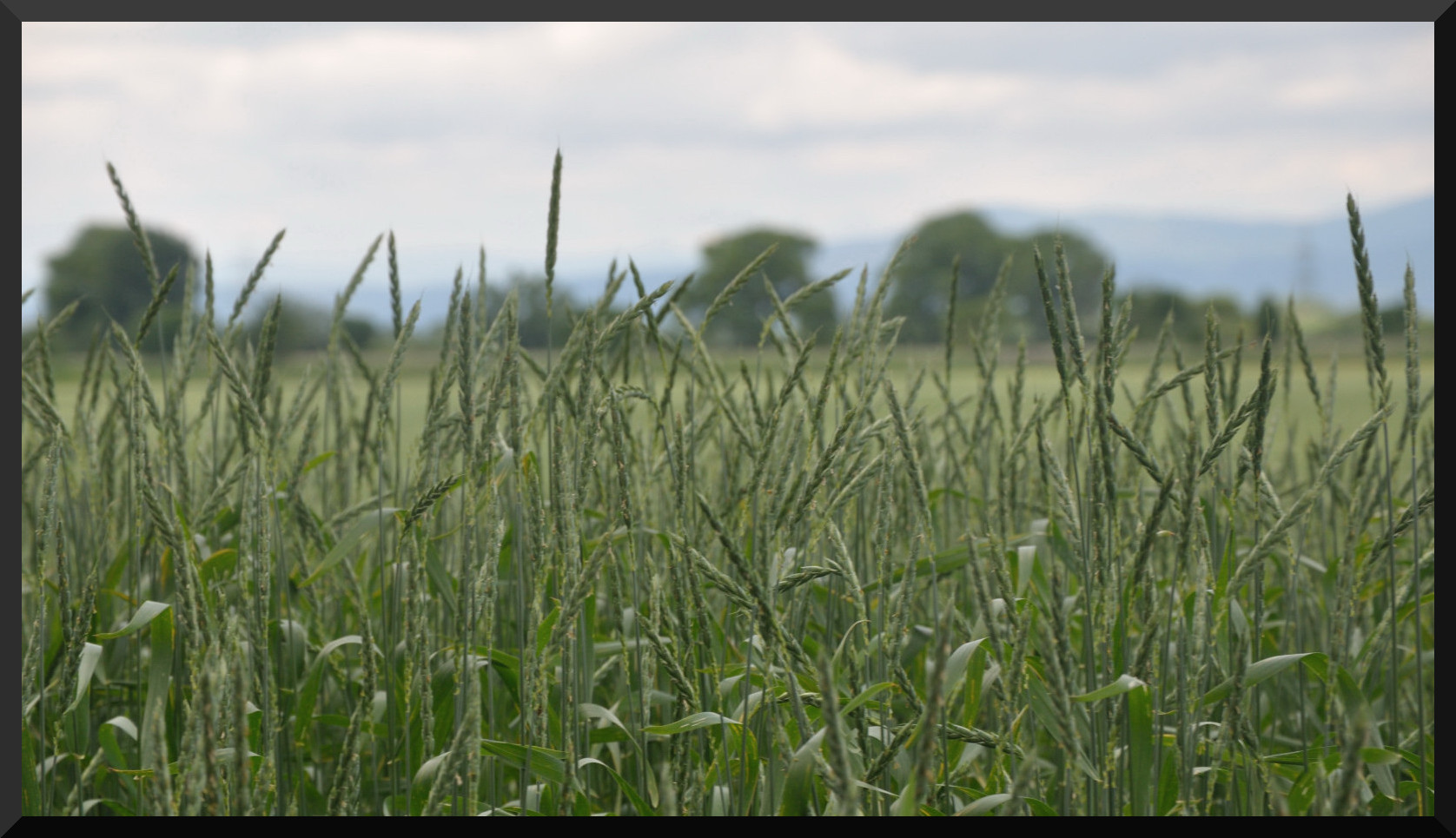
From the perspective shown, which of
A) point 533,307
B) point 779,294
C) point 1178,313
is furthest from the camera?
point 1178,313

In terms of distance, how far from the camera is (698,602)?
938 millimetres

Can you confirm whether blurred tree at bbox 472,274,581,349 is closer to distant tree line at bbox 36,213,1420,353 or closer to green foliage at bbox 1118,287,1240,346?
distant tree line at bbox 36,213,1420,353

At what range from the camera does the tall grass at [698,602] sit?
814mm

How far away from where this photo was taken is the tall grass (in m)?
0.81

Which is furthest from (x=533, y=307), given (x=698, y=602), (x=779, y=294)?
(x=779, y=294)

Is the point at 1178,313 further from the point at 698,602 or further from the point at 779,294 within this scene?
the point at 698,602

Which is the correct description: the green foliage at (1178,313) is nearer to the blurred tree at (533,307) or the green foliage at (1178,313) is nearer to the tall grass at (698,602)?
the tall grass at (698,602)

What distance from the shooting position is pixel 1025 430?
1308 mm

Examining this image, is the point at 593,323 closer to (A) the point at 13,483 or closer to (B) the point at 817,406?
(B) the point at 817,406

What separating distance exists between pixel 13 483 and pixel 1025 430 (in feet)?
3.88

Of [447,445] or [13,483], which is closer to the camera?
[13,483]

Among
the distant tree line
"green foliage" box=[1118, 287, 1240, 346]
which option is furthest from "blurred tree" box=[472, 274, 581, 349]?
"green foliage" box=[1118, 287, 1240, 346]

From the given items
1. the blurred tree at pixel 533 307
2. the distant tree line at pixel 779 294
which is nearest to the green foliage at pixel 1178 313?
the distant tree line at pixel 779 294
